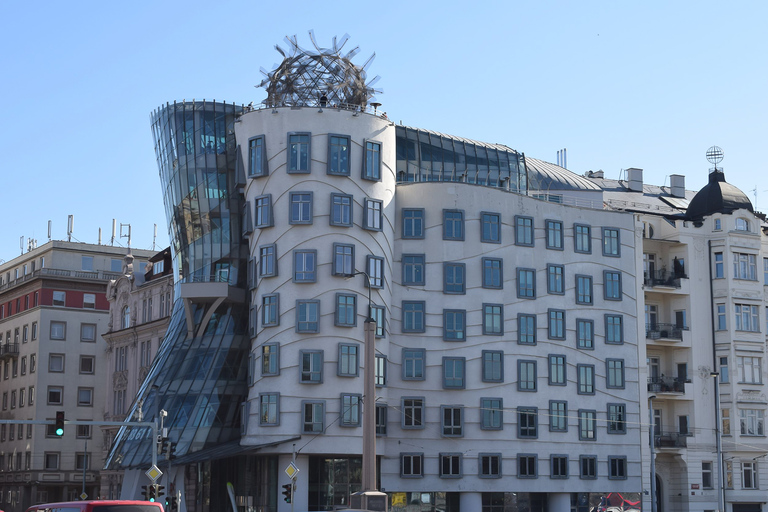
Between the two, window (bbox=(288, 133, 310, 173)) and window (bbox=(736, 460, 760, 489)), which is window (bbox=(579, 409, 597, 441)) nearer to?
window (bbox=(736, 460, 760, 489))

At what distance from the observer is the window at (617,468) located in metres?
72.2

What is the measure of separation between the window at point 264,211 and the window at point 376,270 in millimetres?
6092

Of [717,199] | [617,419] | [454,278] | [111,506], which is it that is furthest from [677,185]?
[111,506]

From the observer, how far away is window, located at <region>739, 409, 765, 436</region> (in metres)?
76.0

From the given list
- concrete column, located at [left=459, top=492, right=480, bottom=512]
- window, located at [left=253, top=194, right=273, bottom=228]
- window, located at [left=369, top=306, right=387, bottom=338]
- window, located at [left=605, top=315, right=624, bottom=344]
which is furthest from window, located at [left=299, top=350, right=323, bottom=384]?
window, located at [left=605, top=315, right=624, bottom=344]

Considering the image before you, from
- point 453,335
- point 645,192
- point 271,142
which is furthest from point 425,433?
point 645,192

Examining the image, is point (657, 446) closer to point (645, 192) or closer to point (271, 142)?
point (645, 192)

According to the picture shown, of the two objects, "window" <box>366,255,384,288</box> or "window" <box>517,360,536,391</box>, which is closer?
"window" <box>366,255,384,288</box>

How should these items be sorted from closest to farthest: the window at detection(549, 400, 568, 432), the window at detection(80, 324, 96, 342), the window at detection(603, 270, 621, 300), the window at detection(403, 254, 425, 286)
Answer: the window at detection(403, 254, 425, 286)
the window at detection(549, 400, 568, 432)
the window at detection(603, 270, 621, 300)
the window at detection(80, 324, 96, 342)

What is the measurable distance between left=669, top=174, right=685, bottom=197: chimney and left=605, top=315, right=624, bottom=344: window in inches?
820

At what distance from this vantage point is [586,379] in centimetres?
7244

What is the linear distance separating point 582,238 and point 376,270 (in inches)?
595

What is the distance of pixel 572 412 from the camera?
235 ft

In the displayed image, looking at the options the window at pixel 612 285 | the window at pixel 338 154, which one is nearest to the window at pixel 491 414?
the window at pixel 612 285
